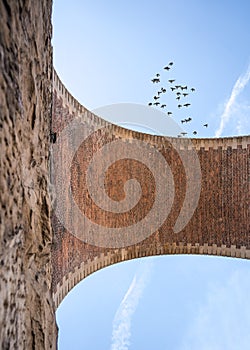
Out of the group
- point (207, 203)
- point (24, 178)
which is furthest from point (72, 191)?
point (24, 178)

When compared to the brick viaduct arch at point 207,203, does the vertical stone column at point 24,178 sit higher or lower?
lower

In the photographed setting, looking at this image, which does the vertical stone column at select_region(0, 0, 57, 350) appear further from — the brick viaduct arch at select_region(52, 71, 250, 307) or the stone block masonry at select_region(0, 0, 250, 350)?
the brick viaduct arch at select_region(52, 71, 250, 307)

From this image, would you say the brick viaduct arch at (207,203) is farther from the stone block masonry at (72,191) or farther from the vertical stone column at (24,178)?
the vertical stone column at (24,178)

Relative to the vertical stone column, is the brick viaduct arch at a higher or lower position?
higher

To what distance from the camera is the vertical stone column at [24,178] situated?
1.66 metres

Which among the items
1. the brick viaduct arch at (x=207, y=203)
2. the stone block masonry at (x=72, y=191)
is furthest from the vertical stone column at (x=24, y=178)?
the brick viaduct arch at (x=207, y=203)

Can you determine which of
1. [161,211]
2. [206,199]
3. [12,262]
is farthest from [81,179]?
[12,262]

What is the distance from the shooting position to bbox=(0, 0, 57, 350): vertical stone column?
5.44ft

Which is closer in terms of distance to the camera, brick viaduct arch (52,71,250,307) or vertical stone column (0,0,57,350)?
vertical stone column (0,0,57,350)

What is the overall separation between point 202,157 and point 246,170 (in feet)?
3.76

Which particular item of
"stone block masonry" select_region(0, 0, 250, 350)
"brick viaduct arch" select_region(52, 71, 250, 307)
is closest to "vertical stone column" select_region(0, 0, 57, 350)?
"stone block masonry" select_region(0, 0, 250, 350)

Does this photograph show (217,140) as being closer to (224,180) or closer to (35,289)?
(224,180)

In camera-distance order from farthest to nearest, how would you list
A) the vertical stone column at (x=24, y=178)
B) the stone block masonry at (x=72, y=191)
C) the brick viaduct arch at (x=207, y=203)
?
the brick viaduct arch at (x=207, y=203)
the stone block masonry at (x=72, y=191)
the vertical stone column at (x=24, y=178)

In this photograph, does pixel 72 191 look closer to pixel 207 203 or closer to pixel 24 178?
pixel 207 203
